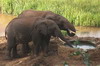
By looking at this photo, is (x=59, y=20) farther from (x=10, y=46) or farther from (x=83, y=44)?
(x=10, y=46)

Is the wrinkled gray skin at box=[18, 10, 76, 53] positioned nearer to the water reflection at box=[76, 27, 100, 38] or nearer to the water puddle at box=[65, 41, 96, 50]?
the water puddle at box=[65, 41, 96, 50]

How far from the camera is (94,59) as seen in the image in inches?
339

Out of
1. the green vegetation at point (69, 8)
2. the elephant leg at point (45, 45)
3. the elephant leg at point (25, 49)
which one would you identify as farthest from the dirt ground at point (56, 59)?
the green vegetation at point (69, 8)

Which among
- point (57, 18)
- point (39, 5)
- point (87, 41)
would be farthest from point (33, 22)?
point (39, 5)

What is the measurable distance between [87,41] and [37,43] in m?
2.44

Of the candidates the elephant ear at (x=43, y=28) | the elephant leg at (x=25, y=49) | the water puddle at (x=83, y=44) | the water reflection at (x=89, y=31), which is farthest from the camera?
the water reflection at (x=89, y=31)

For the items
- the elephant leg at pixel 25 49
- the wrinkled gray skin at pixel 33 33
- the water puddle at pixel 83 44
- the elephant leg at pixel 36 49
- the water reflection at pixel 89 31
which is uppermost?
the wrinkled gray skin at pixel 33 33

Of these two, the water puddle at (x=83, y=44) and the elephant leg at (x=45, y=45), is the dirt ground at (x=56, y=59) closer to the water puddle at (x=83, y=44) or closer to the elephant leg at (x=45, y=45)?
the elephant leg at (x=45, y=45)

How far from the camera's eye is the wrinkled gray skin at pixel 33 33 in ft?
28.5

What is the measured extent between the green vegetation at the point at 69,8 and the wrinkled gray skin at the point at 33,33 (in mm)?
5893

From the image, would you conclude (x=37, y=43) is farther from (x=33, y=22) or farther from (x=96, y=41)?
(x=96, y=41)

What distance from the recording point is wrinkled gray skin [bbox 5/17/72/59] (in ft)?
28.5

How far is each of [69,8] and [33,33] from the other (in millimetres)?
6832

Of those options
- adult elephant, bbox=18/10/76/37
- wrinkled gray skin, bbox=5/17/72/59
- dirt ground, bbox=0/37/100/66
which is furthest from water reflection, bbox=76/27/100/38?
wrinkled gray skin, bbox=5/17/72/59
